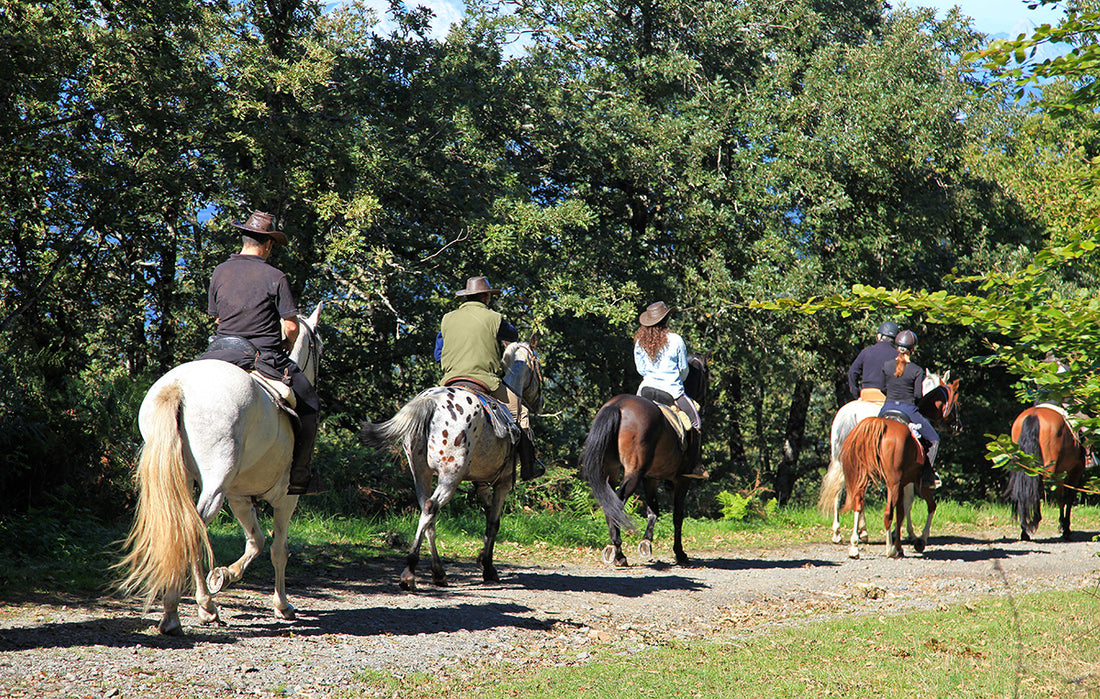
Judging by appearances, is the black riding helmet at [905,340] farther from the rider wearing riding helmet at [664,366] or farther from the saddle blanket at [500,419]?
the saddle blanket at [500,419]

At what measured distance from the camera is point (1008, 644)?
6910 millimetres

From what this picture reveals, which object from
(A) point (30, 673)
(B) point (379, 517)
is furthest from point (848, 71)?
(A) point (30, 673)

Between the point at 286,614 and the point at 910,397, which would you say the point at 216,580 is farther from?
the point at 910,397

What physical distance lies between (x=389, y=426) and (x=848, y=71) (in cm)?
1340

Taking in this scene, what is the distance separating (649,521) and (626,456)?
3.24ft

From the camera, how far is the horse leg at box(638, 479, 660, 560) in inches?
447

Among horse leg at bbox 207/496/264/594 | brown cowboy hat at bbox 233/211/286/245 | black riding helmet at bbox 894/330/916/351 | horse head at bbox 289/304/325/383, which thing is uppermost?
black riding helmet at bbox 894/330/916/351

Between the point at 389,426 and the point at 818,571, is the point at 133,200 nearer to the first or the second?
the point at 389,426

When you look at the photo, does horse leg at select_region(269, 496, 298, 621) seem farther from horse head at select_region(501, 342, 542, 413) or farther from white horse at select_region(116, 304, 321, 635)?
horse head at select_region(501, 342, 542, 413)

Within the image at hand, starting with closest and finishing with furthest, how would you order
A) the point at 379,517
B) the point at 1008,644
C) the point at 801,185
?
the point at 1008,644, the point at 379,517, the point at 801,185

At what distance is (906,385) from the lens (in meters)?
12.9

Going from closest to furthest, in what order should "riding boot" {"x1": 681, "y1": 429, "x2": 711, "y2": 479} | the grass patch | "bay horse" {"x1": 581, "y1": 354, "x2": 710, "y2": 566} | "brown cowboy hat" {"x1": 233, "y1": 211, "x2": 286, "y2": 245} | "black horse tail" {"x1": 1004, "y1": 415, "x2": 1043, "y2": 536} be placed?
the grass patch < "brown cowboy hat" {"x1": 233, "y1": 211, "x2": 286, "y2": 245} < "bay horse" {"x1": 581, "y1": 354, "x2": 710, "y2": 566} < "riding boot" {"x1": 681, "y1": 429, "x2": 711, "y2": 479} < "black horse tail" {"x1": 1004, "y1": 415, "x2": 1043, "y2": 536}

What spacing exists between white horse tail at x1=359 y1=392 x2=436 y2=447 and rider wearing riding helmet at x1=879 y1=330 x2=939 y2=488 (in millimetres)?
Answer: 6780

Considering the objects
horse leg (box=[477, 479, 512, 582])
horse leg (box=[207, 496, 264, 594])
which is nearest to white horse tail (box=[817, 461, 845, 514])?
horse leg (box=[477, 479, 512, 582])
